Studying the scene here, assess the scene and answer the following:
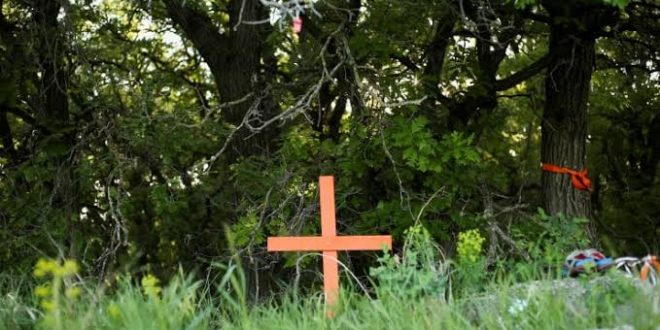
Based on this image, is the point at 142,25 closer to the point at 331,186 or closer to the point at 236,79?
the point at 236,79

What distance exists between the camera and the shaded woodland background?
7.74 m

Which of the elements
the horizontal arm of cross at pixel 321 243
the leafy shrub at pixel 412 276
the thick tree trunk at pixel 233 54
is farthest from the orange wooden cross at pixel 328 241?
the thick tree trunk at pixel 233 54

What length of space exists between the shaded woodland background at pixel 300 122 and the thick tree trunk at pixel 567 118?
1 cm

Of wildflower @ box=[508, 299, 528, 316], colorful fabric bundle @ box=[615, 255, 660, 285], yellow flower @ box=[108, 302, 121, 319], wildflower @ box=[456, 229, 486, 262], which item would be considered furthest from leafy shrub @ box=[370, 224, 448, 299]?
yellow flower @ box=[108, 302, 121, 319]

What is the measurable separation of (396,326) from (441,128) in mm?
4689

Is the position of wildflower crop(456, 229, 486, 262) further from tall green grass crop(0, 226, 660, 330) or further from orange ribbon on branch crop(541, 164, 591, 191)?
orange ribbon on branch crop(541, 164, 591, 191)

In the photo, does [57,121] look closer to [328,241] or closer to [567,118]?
[328,241]

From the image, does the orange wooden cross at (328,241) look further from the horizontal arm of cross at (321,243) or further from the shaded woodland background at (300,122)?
the shaded woodland background at (300,122)

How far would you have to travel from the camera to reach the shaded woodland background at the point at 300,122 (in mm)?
7742

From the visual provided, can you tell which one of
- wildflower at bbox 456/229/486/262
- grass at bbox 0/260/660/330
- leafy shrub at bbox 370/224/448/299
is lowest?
grass at bbox 0/260/660/330

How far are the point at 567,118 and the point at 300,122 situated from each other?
2.53 meters

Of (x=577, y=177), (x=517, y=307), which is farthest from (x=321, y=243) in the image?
(x=577, y=177)

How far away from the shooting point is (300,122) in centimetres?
877

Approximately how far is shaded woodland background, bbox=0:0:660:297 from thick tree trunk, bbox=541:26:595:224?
0.01 metres
